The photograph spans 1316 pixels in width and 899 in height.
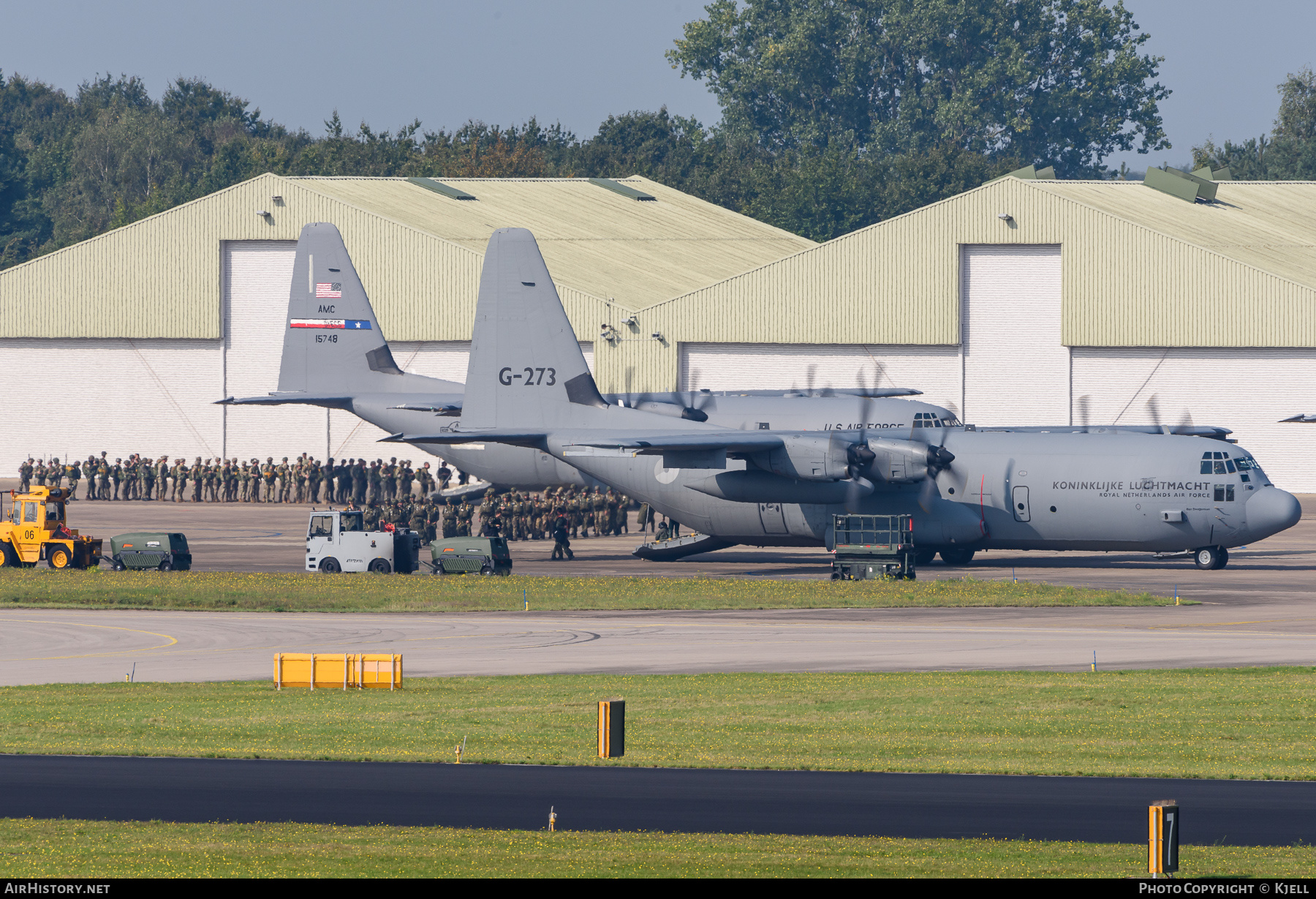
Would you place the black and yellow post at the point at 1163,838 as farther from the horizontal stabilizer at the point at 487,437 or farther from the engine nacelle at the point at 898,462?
the horizontal stabilizer at the point at 487,437

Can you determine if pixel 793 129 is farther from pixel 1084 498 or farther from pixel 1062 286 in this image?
pixel 1084 498

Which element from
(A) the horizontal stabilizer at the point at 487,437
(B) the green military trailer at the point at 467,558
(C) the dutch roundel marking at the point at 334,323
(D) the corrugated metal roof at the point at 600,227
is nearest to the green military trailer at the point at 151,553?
(A) the horizontal stabilizer at the point at 487,437

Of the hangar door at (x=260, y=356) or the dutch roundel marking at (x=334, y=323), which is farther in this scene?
the hangar door at (x=260, y=356)

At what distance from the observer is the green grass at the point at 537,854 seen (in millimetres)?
15477

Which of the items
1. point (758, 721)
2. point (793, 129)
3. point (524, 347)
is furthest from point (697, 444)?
point (793, 129)

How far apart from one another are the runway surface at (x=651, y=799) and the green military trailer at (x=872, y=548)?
2258 cm

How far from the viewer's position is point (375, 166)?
140000 millimetres

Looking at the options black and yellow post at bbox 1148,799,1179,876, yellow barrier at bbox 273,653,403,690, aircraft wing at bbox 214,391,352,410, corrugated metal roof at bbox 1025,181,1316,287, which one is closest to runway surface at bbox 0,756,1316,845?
black and yellow post at bbox 1148,799,1179,876

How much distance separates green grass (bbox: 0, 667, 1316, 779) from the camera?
22.5 metres

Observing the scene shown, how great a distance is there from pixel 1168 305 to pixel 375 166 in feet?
264

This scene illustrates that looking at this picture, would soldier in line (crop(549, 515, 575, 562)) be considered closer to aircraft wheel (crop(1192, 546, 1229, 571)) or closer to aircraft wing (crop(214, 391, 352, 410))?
aircraft wing (crop(214, 391, 352, 410))

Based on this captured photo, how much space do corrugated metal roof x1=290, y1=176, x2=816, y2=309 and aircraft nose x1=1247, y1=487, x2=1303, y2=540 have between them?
40893mm

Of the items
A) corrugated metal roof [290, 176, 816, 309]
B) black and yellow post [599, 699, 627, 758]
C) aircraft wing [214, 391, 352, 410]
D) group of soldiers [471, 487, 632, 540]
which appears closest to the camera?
black and yellow post [599, 699, 627, 758]

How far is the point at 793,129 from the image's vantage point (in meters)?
Answer: 174
